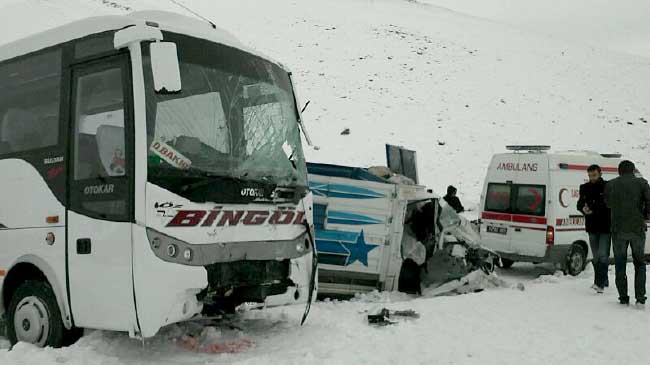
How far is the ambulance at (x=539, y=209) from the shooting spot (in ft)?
41.6

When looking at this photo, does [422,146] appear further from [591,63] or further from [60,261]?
[60,261]

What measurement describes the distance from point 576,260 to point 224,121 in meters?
9.14

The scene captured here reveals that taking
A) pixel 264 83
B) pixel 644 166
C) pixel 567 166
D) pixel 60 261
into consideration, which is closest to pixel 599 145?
pixel 644 166

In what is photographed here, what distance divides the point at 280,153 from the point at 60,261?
248 cm

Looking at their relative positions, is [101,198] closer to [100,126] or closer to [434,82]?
[100,126]

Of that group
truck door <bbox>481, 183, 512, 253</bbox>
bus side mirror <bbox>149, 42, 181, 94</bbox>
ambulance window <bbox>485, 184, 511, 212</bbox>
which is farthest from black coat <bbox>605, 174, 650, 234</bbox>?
bus side mirror <bbox>149, 42, 181, 94</bbox>

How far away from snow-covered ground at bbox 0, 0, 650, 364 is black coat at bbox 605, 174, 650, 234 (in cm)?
114

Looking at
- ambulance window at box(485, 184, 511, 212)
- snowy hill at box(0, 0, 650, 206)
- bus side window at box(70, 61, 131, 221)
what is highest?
snowy hill at box(0, 0, 650, 206)

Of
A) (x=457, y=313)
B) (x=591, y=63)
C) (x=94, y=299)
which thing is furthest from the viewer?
(x=591, y=63)

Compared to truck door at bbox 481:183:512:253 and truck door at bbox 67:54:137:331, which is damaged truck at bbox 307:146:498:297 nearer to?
truck door at bbox 481:183:512:253

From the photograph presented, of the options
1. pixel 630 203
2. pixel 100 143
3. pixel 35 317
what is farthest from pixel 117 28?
pixel 630 203

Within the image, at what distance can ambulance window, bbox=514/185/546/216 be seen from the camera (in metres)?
12.8

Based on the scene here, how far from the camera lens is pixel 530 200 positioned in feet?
42.6

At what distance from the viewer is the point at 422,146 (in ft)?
100
